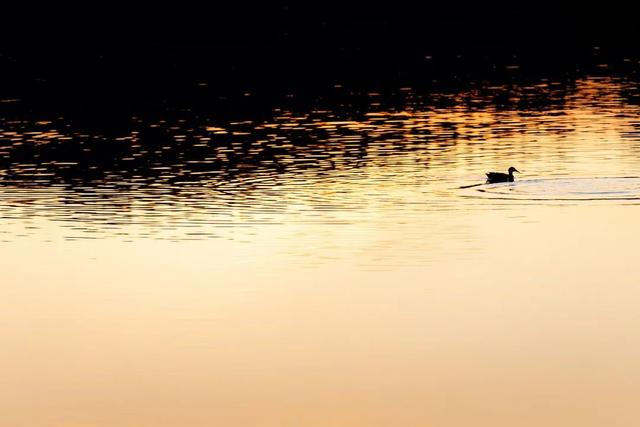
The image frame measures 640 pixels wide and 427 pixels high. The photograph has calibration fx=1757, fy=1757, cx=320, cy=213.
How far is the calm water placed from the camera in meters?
20.7

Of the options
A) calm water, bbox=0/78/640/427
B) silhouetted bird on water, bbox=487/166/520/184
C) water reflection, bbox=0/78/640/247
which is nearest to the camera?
calm water, bbox=0/78/640/427

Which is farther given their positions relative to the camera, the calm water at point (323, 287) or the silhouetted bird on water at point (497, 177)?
the silhouetted bird on water at point (497, 177)

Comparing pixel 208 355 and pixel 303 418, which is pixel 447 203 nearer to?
pixel 208 355

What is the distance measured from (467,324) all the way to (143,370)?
15.5 feet

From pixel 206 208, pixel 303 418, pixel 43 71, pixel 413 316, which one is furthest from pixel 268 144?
pixel 43 71

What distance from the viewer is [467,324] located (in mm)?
24094

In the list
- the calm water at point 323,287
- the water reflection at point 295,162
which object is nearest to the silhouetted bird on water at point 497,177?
the calm water at point 323,287

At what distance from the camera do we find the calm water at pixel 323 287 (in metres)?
20.7

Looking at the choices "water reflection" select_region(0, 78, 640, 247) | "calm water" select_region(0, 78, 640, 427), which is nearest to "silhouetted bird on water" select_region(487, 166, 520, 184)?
"calm water" select_region(0, 78, 640, 427)

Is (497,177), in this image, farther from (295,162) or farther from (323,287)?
(323,287)

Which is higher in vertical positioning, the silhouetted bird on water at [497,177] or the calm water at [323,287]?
the silhouetted bird on water at [497,177]

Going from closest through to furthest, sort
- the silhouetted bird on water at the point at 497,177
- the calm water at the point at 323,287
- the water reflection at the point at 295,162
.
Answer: the calm water at the point at 323,287, the water reflection at the point at 295,162, the silhouetted bird on water at the point at 497,177

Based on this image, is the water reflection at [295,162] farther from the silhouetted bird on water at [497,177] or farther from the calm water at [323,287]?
the silhouetted bird on water at [497,177]

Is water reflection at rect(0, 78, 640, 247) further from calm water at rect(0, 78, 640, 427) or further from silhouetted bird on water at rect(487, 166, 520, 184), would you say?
silhouetted bird on water at rect(487, 166, 520, 184)
